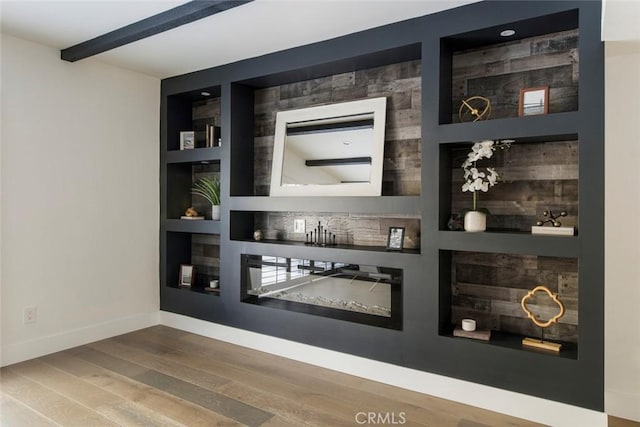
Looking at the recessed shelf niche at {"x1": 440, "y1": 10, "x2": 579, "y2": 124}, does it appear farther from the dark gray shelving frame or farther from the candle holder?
the candle holder

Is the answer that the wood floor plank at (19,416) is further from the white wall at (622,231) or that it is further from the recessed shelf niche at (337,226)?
the white wall at (622,231)

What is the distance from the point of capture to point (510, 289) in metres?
2.86

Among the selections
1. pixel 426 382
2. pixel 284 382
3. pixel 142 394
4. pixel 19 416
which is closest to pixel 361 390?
pixel 426 382

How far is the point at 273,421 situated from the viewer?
2.47 metres

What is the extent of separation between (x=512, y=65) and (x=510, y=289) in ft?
5.00

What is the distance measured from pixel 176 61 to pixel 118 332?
8.61ft

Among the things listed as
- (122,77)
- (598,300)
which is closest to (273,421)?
(598,300)

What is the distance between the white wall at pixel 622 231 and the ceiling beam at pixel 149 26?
2.33m

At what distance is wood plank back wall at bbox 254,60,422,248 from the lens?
324 centimetres

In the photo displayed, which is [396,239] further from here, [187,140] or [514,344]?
[187,140]

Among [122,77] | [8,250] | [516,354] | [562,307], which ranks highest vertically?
[122,77]

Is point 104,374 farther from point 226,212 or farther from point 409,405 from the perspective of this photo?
point 409,405

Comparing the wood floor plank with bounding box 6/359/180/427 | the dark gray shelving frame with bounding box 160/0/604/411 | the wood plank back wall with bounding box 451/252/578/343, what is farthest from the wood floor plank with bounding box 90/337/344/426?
the wood plank back wall with bounding box 451/252/578/343

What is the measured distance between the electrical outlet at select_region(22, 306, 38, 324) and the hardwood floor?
1.07ft
